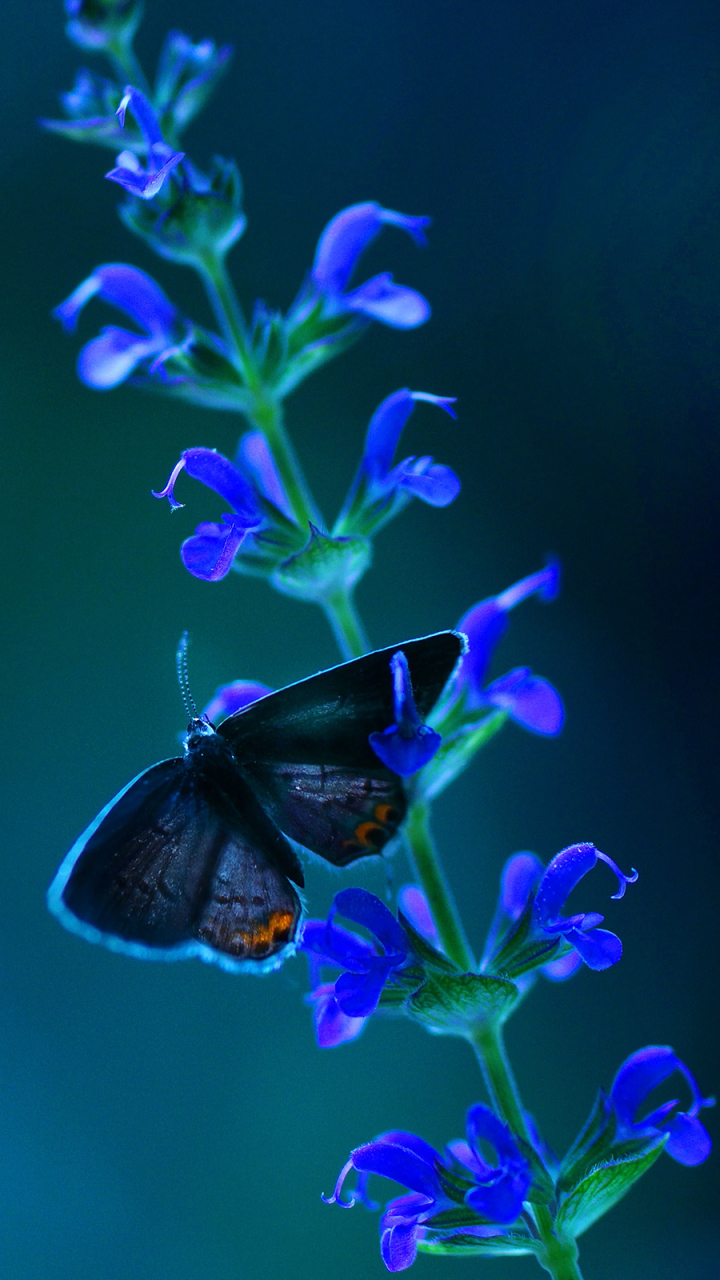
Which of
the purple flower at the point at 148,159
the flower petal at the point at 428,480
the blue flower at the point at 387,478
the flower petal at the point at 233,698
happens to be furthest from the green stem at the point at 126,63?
the flower petal at the point at 233,698

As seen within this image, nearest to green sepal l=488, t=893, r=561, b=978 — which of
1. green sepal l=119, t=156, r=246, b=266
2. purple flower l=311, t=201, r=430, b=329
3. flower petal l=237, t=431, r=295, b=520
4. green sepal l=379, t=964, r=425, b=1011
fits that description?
green sepal l=379, t=964, r=425, b=1011

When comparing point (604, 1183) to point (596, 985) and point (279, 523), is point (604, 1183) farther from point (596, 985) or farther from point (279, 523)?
point (596, 985)

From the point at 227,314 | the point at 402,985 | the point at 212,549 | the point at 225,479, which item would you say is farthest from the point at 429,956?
the point at 227,314

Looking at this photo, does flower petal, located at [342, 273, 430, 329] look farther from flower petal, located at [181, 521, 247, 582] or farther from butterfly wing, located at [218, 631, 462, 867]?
butterfly wing, located at [218, 631, 462, 867]

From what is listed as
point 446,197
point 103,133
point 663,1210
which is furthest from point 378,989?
point 446,197

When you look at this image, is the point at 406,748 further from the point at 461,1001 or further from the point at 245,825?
the point at 461,1001

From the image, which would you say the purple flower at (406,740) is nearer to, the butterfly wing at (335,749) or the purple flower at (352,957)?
the butterfly wing at (335,749)
